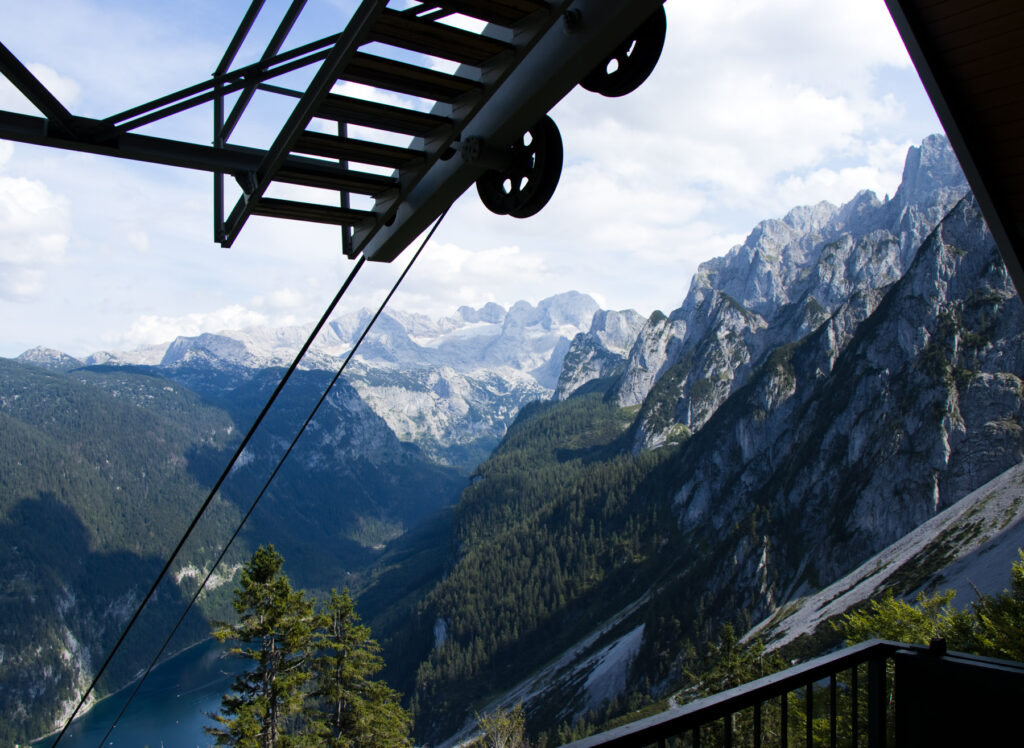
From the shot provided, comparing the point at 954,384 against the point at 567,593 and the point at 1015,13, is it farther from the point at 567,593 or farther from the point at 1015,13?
the point at 1015,13

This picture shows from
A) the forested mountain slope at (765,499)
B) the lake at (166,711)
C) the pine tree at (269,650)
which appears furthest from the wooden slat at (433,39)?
the lake at (166,711)

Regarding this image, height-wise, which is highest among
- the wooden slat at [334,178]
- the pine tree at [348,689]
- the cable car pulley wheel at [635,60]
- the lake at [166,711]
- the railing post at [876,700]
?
the cable car pulley wheel at [635,60]

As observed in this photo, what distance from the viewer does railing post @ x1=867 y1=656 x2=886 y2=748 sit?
4.02 m

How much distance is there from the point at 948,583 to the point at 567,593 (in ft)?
346

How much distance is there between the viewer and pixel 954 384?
93.4 m

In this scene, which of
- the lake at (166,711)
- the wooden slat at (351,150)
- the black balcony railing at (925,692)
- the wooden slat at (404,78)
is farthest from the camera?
the lake at (166,711)

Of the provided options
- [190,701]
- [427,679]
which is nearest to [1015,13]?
[427,679]

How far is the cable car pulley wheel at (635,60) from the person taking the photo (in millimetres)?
4996

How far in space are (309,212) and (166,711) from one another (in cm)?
18275

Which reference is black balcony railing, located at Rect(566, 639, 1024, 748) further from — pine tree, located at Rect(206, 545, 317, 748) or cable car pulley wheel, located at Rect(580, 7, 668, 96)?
pine tree, located at Rect(206, 545, 317, 748)

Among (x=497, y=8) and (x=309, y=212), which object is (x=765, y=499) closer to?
(x=309, y=212)

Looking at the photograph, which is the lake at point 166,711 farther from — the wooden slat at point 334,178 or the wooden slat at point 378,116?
the wooden slat at point 378,116

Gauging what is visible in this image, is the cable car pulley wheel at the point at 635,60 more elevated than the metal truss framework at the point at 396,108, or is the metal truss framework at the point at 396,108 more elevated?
the cable car pulley wheel at the point at 635,60

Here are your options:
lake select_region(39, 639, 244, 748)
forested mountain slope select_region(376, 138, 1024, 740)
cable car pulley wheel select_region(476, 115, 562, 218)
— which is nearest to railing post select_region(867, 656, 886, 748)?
cable car pulley wheel select_region(476, 115, 562, 218)
